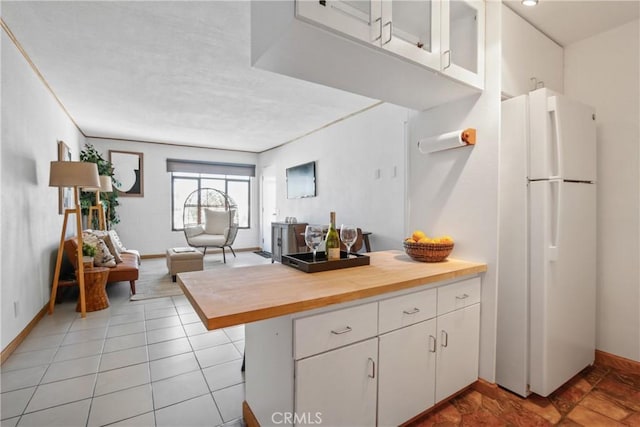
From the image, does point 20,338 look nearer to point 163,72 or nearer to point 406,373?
point 163,72

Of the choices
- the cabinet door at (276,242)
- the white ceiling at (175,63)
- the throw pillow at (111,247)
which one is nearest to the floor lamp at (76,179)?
the throw pillow at (111,247)

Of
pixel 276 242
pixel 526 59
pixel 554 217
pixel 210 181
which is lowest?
pixel 276 242

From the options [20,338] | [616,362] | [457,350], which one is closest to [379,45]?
[457,350]

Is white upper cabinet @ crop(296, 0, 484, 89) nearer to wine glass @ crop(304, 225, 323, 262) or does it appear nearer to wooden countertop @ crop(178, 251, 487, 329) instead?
wine glass @ crop(304, 225, 323, 262)

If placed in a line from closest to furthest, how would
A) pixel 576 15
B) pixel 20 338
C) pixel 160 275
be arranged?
1. pixel 576 15
2. pixel 20 338
3. pixel 160 275

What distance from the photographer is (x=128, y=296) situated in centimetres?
392

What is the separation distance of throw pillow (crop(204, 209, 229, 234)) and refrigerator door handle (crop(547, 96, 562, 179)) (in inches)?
244

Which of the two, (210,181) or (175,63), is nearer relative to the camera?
(175,63)

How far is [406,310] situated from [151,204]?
6736 millimetres

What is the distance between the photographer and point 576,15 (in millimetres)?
2033

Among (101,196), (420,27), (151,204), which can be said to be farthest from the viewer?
(151,204)

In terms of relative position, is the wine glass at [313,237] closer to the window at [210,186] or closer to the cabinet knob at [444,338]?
the cabinet knob at [444,338]

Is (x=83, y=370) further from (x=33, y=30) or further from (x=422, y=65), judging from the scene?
(x=422, y=65)

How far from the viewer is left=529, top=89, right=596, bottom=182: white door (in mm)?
1746
